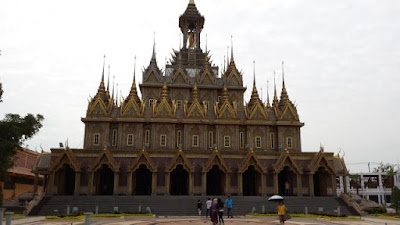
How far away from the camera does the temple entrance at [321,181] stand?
141 feet

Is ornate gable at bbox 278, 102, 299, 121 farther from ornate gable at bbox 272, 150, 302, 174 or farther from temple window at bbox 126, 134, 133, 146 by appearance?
temple window at bbox 126, 134, 133, 146

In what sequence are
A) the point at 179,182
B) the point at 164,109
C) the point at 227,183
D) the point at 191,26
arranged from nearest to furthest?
the point at 227,183, the point at 179,182, the point at 164,109, the point at 191,26

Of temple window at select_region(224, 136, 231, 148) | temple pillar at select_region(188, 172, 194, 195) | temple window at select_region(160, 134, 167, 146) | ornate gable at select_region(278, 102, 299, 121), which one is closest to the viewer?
temple pillar at select_region(188, 172, 194, 195)

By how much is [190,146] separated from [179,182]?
14.3 ft

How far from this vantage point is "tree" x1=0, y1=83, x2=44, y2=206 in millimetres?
24047

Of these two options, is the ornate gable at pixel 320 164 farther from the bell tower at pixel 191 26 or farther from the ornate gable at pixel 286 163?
the bell tower at pixel 191 26

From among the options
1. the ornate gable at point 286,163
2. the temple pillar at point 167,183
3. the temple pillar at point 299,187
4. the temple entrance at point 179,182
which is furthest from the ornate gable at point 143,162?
the temple pillar at point 299,187

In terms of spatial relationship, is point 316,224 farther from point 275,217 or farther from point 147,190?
point 147,190

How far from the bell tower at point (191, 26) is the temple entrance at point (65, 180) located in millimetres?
25627

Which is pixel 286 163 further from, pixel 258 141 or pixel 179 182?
pixel 179 182

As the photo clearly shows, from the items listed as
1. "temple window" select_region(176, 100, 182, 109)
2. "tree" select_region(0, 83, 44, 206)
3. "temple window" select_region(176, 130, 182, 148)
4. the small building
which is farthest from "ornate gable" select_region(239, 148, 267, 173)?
the small building

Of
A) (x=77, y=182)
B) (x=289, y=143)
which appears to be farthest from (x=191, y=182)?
(x=289, y=143)

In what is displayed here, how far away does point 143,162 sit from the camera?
4041 cm

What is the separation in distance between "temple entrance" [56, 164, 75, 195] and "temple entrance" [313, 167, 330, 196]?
2746cm
